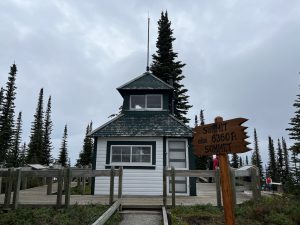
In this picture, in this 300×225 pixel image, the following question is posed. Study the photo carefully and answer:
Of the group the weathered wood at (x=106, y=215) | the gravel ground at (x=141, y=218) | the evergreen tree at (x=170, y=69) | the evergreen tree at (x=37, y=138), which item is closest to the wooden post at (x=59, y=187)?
the weathered wood at (x=106, y=215)

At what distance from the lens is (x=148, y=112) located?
683 inches

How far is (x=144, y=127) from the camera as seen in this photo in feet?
52.9

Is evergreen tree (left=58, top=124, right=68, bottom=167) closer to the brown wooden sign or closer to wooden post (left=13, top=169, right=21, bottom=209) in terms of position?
wooden post (left=13, top=169, right=21, bottom=209)

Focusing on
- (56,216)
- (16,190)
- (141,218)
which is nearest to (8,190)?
(16,190)

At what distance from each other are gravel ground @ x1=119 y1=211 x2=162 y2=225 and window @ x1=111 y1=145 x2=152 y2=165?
5.64 metres

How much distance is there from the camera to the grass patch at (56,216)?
26.7 feet

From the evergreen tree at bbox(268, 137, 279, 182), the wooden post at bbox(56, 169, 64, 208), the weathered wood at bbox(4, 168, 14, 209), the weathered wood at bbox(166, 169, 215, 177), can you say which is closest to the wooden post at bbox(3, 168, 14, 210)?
the weathered wood at bbox(4, 168, 14, 209)

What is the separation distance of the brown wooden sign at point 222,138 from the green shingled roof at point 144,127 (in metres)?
10.1

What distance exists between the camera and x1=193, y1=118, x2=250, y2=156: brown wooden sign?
186 inches

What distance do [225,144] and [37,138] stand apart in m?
61.5

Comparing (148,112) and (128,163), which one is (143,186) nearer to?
(128,163)

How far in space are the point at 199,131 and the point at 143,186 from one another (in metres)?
10.3

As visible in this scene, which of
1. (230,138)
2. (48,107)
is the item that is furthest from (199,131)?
(48,107)

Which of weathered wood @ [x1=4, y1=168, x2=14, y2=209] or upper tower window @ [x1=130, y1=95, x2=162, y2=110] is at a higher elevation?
upper tower window @ [x1=130, y1=95, x2=162, y2=110]
